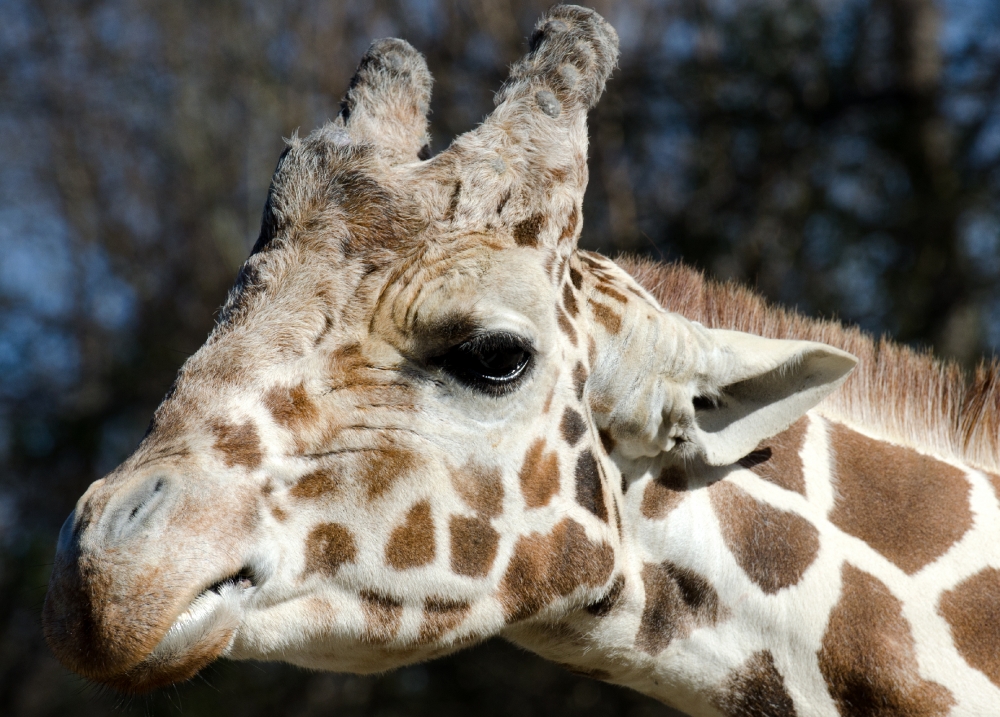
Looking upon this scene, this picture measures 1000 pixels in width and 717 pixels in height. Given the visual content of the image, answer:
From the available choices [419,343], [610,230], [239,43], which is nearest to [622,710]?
[610,230]

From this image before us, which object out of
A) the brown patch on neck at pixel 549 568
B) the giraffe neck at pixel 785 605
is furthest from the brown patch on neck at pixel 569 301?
the brown patch on neck at pixel 549 568

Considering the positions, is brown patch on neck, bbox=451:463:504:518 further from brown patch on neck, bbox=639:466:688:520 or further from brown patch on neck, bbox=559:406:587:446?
brown patch on neck, bbox=639:466:688:520

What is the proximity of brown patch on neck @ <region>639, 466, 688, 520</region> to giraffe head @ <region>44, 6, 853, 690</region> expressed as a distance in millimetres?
75

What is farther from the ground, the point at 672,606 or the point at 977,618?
the point at 977,618

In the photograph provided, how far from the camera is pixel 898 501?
121 inches

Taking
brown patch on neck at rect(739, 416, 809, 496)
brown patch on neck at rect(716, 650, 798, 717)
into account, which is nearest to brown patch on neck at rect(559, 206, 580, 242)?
brown patch on neck at rect(739, 416, 809, 496)

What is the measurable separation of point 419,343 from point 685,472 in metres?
0.97

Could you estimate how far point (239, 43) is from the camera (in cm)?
1198

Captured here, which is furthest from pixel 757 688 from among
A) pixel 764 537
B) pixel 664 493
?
pixel 664 493

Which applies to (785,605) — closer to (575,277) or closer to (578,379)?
(578,379)

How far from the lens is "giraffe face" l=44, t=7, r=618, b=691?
2.29 metres

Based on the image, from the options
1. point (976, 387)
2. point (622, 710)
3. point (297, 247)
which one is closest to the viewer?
point (297, 247)

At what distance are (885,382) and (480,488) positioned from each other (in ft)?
5.56

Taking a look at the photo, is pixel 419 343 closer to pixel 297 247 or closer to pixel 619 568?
pixel 297 247
